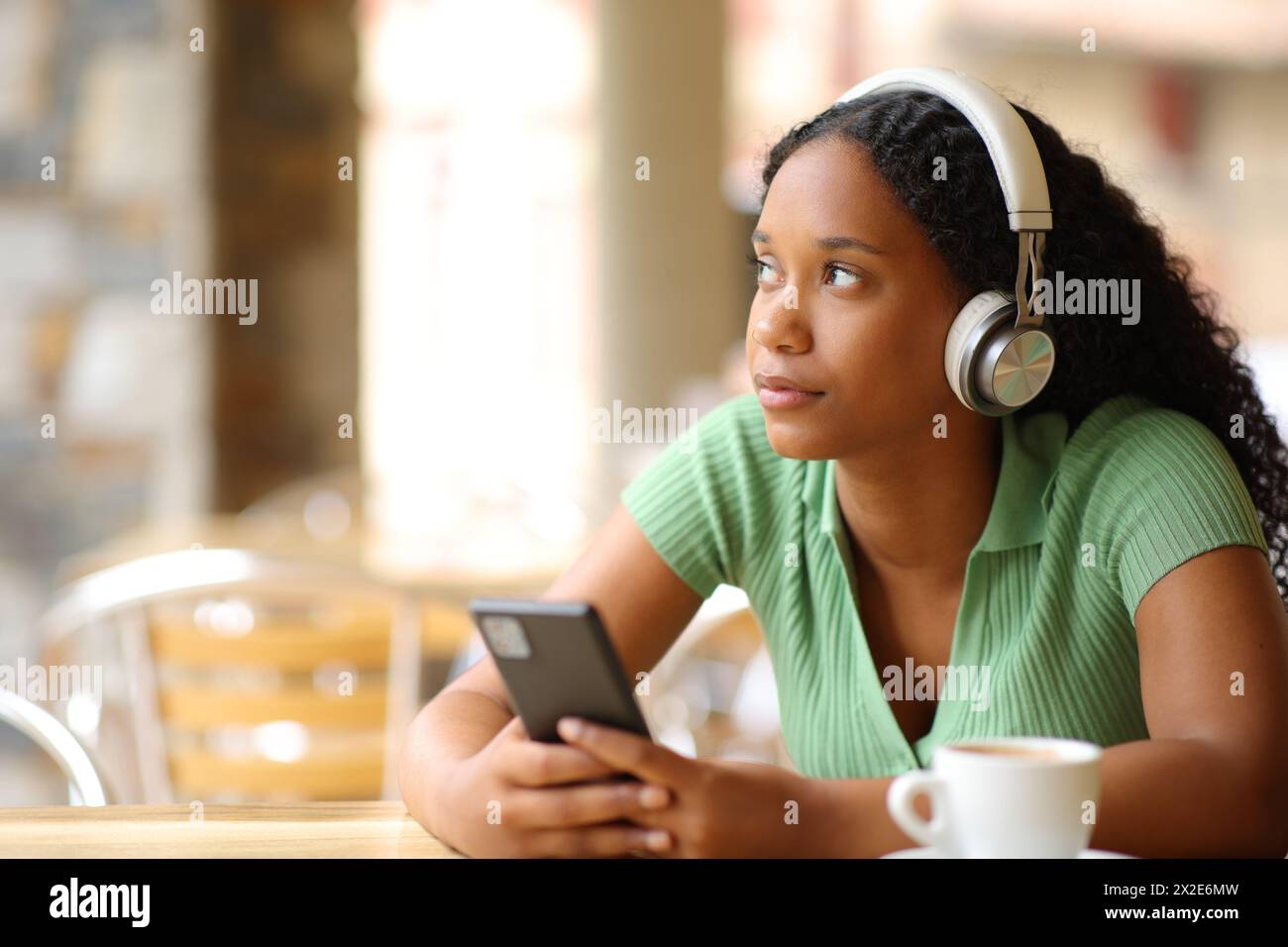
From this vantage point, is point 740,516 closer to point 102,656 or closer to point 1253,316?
point 102,656

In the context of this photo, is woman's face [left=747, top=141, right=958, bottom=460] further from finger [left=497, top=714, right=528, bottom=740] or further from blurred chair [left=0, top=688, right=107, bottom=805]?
blurred chair [left=0, top=688, right=107, bottom=805]

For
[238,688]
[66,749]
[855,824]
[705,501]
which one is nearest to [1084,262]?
[705,501]

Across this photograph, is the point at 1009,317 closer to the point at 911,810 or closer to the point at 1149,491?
the point at 1149,491

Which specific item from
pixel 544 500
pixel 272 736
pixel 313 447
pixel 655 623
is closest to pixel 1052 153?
pixel 655 623

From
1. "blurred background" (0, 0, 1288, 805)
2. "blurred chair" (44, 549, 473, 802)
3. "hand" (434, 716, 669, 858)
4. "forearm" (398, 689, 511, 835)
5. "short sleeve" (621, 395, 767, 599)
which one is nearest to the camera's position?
"hand" (434, 716, 669, 858)

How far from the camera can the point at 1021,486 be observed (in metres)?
1.18

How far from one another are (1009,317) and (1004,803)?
→ 40cm

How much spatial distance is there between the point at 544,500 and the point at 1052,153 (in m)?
1.95

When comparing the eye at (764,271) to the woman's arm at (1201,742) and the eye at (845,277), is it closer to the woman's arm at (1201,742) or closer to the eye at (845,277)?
the eye at (845,277)

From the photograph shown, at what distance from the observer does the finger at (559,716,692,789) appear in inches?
34.3

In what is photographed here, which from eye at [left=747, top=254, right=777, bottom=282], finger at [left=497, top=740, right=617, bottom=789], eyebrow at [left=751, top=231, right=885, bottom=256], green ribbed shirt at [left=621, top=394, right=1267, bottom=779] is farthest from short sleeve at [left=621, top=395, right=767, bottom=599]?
finger at [left=497, top=740, right=617, bottom=789]

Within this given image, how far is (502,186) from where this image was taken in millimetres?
4543

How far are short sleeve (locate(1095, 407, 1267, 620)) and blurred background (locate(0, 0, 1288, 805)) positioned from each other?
737mm

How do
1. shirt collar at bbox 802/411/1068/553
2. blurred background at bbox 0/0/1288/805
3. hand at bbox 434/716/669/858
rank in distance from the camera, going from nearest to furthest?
hand at bbox 434/716/669/858, shirt collar at bbox 802/411/1068/553, blurred background at bbox 0/0/1288/805
